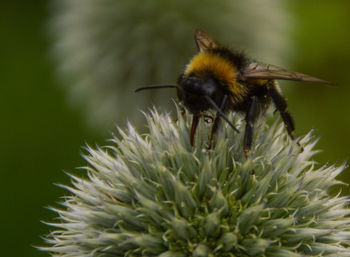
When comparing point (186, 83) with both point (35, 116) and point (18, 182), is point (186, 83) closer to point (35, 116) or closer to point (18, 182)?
point (18, 182)

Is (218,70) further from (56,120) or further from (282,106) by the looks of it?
(56,120)

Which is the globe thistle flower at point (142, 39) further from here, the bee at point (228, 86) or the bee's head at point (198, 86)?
the bee's head at point (198, 86)

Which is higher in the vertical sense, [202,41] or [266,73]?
[202,41]

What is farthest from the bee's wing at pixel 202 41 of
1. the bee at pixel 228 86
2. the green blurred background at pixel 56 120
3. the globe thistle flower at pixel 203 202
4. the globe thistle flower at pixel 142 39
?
the green blurred background at pixel 56 120

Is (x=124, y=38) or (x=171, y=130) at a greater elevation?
(x=124, y=38)

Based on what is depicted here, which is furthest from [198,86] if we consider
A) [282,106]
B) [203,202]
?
[282,106]

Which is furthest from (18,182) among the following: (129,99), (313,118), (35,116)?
(313,118)
